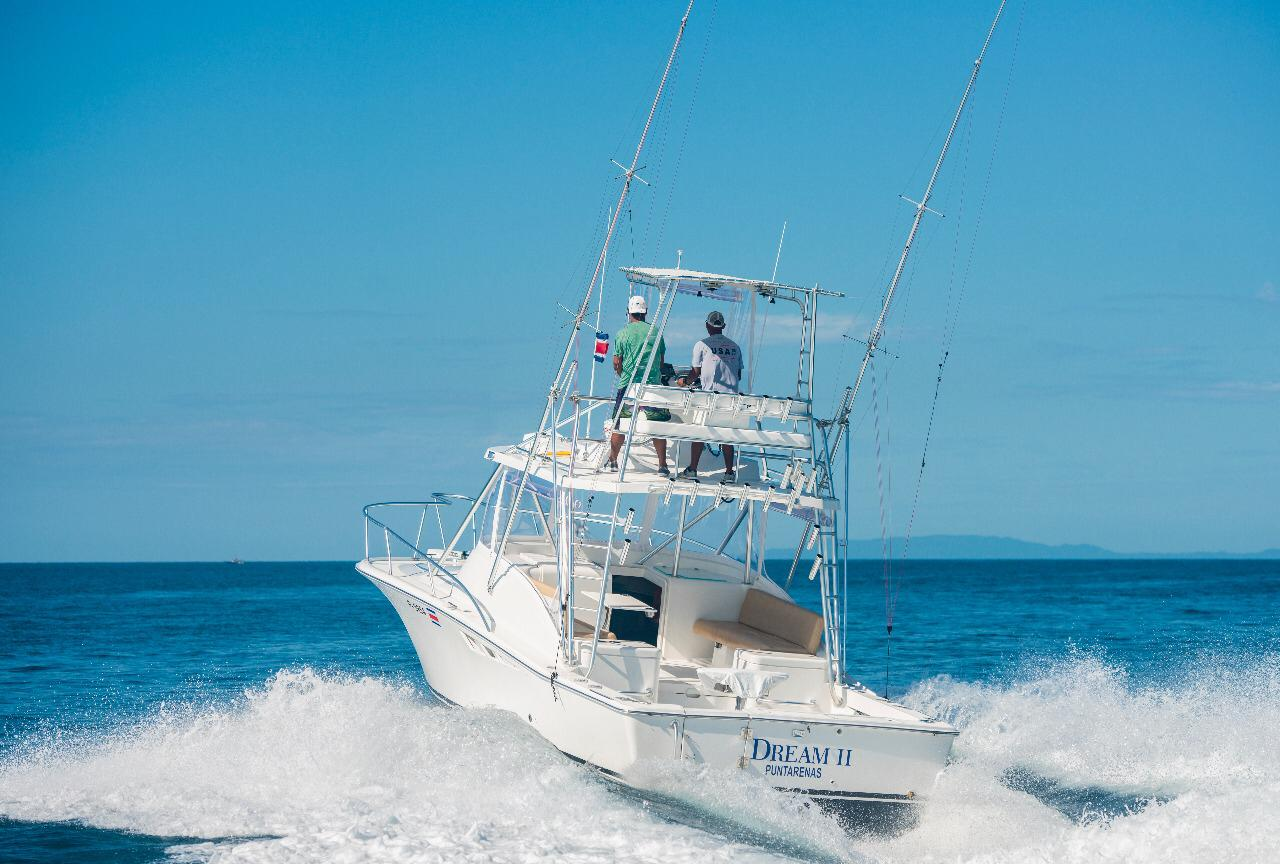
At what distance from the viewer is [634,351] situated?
36.6 ft

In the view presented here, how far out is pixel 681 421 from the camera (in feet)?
35.4

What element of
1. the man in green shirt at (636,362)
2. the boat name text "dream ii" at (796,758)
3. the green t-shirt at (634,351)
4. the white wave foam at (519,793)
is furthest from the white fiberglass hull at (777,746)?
the green t-shirt at (634,351)

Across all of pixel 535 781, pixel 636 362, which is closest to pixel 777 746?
pixel 535 781

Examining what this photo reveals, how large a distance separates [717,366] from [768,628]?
2399 millimetres

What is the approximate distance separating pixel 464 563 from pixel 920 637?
1609 centimetres

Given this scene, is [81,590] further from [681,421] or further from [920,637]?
[681,421]

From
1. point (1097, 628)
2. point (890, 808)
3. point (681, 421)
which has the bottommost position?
point (1097, 628)

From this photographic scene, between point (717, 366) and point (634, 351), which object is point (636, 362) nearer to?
point (634, 351)

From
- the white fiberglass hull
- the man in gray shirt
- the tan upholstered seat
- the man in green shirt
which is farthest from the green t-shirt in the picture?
the white fiberglass hull

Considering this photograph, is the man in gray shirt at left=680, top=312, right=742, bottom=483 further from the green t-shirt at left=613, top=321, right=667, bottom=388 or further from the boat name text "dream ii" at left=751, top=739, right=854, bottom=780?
the boat name text "dream ii" at left=751, top=739, right=854, bottom=780

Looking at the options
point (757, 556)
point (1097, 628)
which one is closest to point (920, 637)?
point (1097, 628)

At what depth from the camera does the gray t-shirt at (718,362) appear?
432 inches

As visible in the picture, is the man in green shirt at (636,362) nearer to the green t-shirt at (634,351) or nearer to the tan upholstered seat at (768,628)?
the green t-shirt at (634,351)

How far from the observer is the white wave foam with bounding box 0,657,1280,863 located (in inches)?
340
